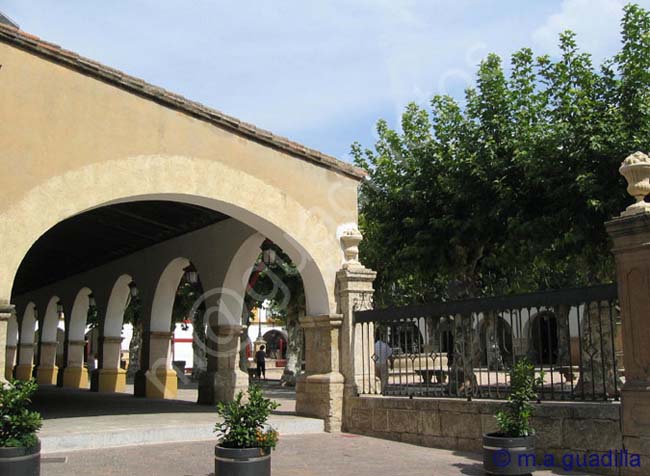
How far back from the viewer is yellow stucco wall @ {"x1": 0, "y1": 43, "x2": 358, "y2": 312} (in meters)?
8.34

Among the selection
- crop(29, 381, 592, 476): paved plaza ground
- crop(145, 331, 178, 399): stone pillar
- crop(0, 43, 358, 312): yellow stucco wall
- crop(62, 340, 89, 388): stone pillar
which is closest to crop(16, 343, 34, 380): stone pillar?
crop(62, 340, 89, 388): stone pillar

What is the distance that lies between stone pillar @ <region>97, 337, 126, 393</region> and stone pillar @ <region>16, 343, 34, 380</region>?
7.75 metres

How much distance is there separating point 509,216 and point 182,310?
53.6 feet

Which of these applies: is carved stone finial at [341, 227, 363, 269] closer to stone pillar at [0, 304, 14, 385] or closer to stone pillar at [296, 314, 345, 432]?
stone pillar at [296, 314, 345, 432]

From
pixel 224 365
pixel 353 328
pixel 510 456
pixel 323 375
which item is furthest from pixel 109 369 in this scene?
pixel 510 456

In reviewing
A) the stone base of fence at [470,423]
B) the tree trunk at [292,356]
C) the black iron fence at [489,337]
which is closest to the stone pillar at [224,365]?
the black iron fence at [489,337]

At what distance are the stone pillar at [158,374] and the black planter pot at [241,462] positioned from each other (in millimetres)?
9767

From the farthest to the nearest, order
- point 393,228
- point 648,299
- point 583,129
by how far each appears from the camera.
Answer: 1. point 393,228
2. point 583,129
3. point 648,299

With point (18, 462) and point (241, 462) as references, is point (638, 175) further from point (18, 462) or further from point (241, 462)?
point (18, 462)

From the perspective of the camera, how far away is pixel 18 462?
19.6ft

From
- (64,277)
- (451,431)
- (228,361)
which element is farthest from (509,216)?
(64,277)

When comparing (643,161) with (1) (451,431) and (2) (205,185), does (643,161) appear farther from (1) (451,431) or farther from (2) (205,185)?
(2) (205,185)

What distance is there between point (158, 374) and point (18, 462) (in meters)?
9.84

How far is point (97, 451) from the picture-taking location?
8.49 meters
